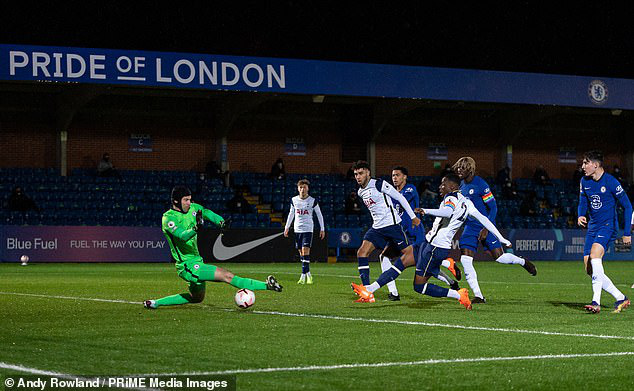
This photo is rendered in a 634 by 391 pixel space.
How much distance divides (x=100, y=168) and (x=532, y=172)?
20.7 metres

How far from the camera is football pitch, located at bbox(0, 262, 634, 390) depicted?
23.9 ft

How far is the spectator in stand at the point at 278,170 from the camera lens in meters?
38.2

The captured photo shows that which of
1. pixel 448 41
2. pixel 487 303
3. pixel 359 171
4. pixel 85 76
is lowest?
pixel 487 303

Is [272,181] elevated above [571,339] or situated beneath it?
elevated above

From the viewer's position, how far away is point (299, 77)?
3588 cm

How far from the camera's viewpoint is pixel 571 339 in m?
9.69

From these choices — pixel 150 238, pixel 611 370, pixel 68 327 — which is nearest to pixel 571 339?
pixel 611 370

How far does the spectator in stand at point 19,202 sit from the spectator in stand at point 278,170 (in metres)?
10.0

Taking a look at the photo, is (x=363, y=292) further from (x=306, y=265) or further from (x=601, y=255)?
(x=306, y=265)

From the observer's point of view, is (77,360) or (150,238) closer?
(77,360)

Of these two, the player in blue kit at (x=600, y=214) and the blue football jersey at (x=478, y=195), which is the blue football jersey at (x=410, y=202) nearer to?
the blue football jersey at (x=478, y=195)

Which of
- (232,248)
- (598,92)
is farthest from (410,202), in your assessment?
(598,92)

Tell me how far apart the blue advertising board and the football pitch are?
17.3 m

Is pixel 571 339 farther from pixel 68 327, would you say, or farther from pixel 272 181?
pixel 272 181
